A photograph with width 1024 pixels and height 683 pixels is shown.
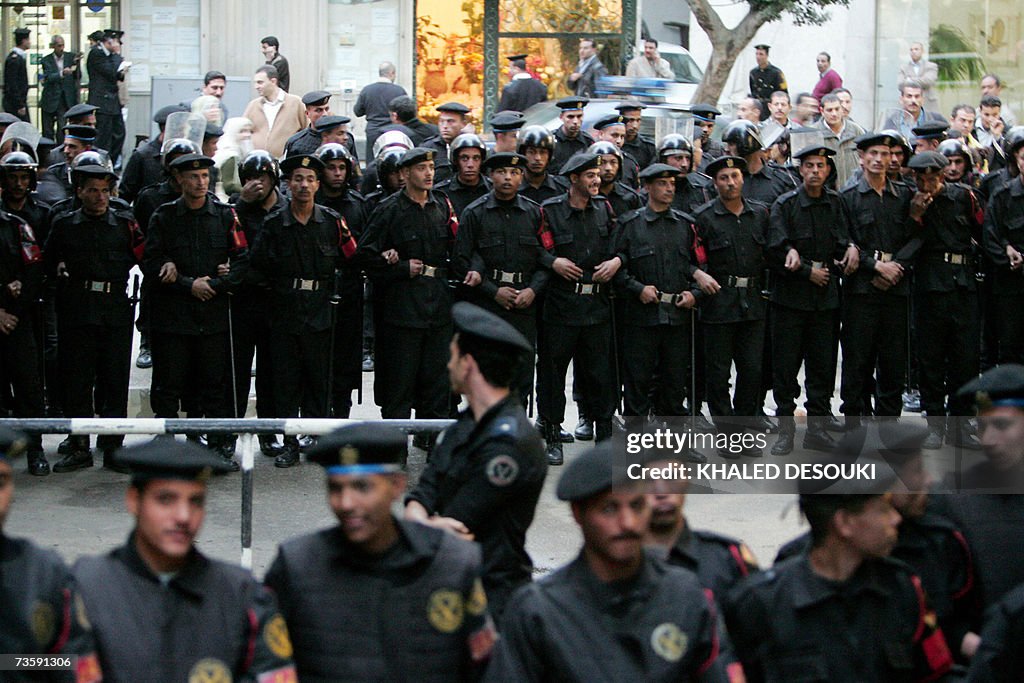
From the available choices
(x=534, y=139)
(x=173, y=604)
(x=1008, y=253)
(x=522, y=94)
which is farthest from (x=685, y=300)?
(x=522, y=94)

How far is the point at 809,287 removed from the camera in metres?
11.0

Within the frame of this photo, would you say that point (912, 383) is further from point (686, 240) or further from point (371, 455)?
point (371, 455)

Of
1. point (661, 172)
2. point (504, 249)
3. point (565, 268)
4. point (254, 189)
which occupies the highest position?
point (661, 172)

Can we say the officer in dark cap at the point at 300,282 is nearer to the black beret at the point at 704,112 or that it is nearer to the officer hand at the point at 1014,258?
the officer hand at the point at 1014,258

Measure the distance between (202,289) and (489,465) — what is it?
5292mm

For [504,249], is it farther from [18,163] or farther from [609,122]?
[18,163]

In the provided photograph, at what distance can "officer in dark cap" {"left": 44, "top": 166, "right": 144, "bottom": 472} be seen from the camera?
10242 mm

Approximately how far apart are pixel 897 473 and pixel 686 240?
5691 mm

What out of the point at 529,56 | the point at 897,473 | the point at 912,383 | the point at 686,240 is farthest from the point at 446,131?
the point at 529,56

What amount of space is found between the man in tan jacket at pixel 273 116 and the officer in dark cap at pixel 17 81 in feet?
19.8

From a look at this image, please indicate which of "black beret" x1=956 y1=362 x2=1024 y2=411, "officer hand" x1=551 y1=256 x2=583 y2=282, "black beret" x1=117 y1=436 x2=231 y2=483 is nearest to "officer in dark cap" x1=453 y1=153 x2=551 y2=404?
"officer hand" x1=551 y1=256 x2=583 y2=282

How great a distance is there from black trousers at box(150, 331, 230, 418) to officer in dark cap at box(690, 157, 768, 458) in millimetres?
3264

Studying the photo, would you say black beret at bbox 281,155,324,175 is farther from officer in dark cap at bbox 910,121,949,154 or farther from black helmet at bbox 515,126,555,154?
officer in dark cap at bbox 910,121,949,154

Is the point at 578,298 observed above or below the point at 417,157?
below
